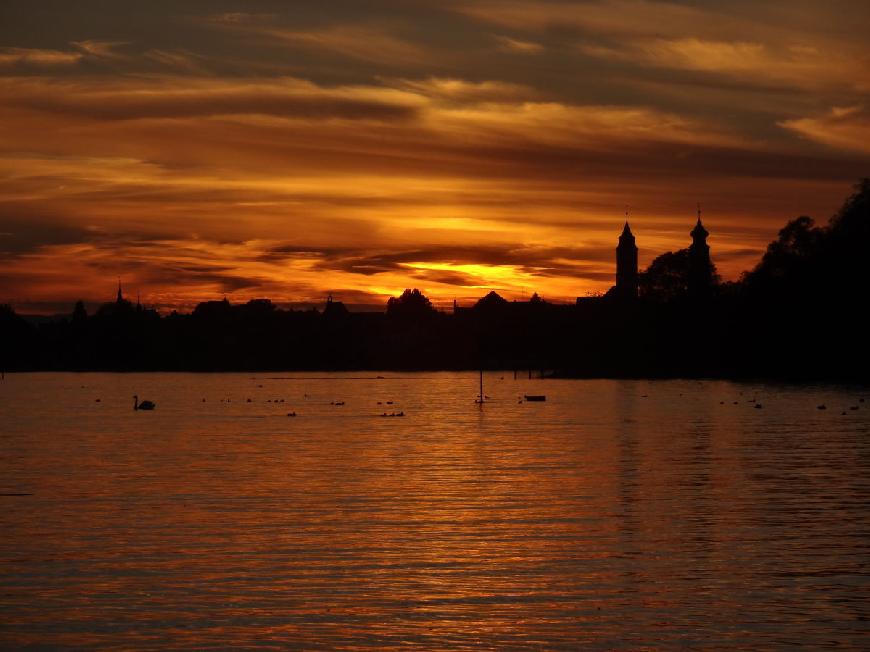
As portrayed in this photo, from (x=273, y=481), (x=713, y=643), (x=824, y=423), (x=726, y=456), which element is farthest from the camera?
(x=824, y=423)

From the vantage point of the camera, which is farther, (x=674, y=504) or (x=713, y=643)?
(x=674, y=504)

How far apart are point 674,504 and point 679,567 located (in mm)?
14185

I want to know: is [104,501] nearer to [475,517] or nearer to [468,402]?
[475,517]

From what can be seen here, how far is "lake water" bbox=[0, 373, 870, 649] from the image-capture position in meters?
26.7

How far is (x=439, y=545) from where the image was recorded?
37000 millimetres

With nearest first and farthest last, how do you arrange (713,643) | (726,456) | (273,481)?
(713,643) < (273,481) < (726,456)

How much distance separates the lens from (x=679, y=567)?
33.4 metres

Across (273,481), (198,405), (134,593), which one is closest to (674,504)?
(273,481)

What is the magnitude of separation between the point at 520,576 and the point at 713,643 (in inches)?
306

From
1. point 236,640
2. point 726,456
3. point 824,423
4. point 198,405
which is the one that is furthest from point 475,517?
point 198,405

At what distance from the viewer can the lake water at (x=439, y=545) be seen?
2667cm

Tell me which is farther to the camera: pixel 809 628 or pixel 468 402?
pixel 468 402

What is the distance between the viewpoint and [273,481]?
5794cm

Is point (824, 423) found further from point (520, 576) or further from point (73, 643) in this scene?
point (73, 643)
